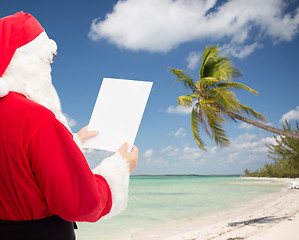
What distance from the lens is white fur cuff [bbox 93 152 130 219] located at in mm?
892

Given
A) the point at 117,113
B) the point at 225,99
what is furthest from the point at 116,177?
the point at 225,99

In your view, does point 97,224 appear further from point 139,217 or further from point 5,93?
point 5,93

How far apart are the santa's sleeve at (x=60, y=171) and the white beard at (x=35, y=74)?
13 centimetres

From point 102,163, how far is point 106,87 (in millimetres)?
301

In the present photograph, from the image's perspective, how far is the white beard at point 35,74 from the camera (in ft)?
2.50

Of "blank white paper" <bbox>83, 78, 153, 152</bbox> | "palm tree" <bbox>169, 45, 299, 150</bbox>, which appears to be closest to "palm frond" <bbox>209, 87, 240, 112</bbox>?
"palm tree" <bbox>169, 45, 299, 150</bbox>

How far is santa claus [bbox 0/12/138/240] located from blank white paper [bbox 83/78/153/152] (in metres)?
0.15

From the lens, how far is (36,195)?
75 centimetres

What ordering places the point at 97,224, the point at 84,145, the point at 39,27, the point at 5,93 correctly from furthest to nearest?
the point at 97,224 → the point at 84,145 → the point at 39,27 → the point at 5,93

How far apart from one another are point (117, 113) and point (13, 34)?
0.41 metres

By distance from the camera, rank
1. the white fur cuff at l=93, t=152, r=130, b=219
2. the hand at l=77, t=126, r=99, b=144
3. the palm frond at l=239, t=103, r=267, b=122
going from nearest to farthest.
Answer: the white fur cuff at l=93, t=152, r=130, b=219 → the hand at l=77, t=126, r=99, b=144 → the palm frond at l=239, t=103, r=267, b=122

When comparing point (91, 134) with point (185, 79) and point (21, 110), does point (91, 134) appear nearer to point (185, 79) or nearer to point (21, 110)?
point (21, 110)

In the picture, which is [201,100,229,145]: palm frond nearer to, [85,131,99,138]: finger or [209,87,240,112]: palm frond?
[209,87,240,112]: palm frond

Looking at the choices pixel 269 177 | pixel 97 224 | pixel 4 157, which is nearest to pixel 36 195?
pixel 4 157
